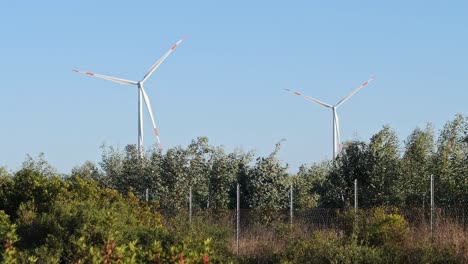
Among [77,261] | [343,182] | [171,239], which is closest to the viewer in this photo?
[77,261]

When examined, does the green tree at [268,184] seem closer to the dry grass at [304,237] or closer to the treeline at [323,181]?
the treeline at [323,181]

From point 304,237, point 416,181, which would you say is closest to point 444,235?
point 304,237

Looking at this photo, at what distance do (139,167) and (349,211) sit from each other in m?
14.0

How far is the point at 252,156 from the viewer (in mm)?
33250

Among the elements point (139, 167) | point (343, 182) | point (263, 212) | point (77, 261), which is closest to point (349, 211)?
point (263, 212)

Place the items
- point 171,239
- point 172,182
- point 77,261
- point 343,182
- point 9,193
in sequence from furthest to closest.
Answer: point 172,182 < point 343,182 < point 9,193 < point 171,239 < point 77,261

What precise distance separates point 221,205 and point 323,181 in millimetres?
3672

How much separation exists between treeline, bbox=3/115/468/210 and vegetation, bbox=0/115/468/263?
40 mm

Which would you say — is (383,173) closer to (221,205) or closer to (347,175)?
(347,175)

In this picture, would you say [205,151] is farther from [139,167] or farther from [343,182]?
[343,182]

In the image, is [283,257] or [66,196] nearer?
[283,257]

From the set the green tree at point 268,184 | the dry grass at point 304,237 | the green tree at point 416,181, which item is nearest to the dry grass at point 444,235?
the dry grass at point 304,237

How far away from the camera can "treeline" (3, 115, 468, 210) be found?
26172 millimetres

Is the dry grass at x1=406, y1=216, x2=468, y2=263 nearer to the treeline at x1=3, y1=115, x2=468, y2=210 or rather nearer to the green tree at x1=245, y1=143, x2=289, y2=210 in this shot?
the treeline at x1=3, y1=115, x2=468, y2=210
